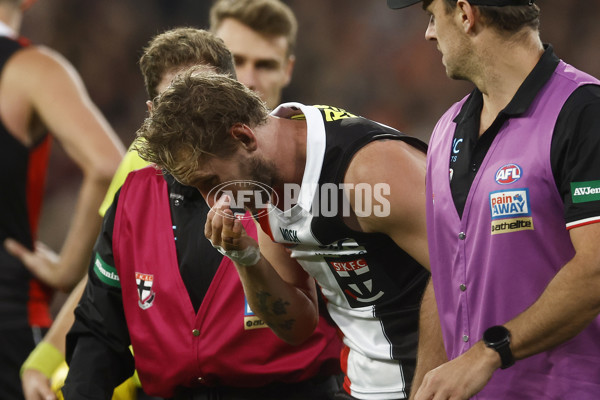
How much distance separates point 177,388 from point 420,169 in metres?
0.99

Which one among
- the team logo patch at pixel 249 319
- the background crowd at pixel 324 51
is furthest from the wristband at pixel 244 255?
the background crowd at pixel 324 51

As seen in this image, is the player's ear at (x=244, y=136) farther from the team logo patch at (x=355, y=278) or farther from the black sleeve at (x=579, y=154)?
the black sleeve at (x=579, y=154)

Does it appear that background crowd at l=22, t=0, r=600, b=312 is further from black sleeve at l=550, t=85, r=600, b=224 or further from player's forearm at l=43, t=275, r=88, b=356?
black sleeve at l=550, t=85, r=600, b=224

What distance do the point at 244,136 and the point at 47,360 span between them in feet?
3.63

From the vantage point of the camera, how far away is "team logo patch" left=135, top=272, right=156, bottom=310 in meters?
2.64

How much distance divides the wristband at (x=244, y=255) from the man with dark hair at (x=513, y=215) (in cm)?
46

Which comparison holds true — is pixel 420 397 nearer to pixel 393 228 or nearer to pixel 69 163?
pixel 393 228

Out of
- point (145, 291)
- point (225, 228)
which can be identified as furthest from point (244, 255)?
point (145, 291)

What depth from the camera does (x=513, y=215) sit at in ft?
6.41

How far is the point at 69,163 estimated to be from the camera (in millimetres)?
7820

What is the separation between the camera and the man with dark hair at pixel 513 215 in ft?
5.99

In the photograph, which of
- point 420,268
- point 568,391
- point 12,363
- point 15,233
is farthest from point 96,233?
point 568,391

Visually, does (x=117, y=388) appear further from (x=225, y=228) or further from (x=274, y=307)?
(x=225, y=228)

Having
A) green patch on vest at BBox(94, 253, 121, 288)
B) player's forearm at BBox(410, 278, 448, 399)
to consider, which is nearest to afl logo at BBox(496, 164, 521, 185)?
player's forearm at BBox(410, 278, 448, 399)
